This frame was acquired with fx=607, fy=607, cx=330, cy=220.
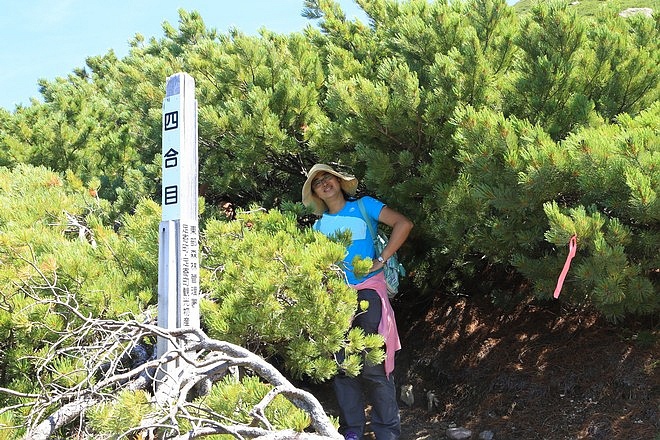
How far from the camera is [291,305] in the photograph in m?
2.41

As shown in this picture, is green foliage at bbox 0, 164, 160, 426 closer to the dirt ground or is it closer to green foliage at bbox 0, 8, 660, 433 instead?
green foliage at bbox 0, 8, 660, 433

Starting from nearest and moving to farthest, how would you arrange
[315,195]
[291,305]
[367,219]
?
[291,305]
[367,219]
[315,195]

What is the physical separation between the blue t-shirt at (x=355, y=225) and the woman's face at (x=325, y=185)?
0.35ft

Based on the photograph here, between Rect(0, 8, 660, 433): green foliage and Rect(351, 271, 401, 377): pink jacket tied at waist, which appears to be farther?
Rect(351, 271, 401, 377): pink jacket tied at waist

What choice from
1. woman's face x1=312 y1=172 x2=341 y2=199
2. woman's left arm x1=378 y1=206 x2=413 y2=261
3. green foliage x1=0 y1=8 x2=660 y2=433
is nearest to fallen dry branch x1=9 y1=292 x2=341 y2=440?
green foliage x1=0 y1=8 x2=660 y2=433

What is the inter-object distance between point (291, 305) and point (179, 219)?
576 millimetres

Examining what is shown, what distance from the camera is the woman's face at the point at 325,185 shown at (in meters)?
3.26

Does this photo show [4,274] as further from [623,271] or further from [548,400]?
[548,400]

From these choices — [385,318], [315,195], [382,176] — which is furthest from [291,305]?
[382,176]

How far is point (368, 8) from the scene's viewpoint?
15.8 ft

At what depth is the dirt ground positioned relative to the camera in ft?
11.5

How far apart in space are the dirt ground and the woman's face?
1.78 meters

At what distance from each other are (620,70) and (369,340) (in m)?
2.04

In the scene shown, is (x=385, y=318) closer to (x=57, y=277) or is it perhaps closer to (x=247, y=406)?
(x=247, y=406)
